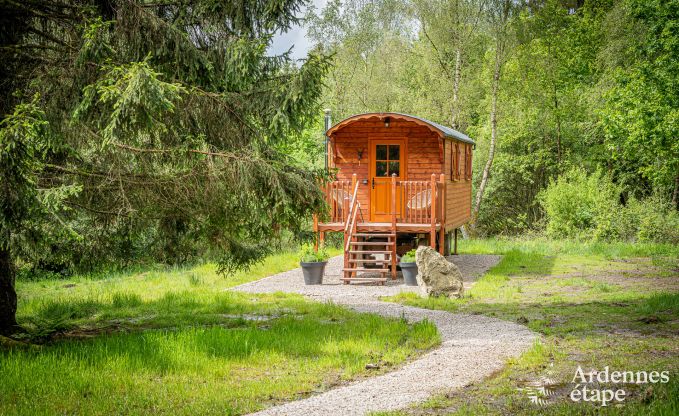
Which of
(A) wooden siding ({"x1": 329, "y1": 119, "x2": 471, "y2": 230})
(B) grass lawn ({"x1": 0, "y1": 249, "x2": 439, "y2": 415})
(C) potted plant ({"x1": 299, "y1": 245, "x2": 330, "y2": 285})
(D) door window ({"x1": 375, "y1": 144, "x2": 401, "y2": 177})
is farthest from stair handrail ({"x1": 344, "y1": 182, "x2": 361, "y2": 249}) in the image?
(B) grass lawn ({"x1": 0, "y1": 249, "x2": 439, "y2": 415})

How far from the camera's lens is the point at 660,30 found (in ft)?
54.3

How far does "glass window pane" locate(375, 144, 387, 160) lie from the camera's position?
16328mm

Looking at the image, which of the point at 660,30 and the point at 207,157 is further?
the point at 660,30

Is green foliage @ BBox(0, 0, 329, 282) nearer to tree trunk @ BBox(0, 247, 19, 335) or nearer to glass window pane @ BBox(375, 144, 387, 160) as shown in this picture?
tree trunk @ BBox(0, 247, 19, 335)

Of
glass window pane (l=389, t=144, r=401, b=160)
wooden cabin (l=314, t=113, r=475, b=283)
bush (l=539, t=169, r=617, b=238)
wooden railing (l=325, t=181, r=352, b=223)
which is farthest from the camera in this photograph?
bush (l=539, t=169, r=617, b=238)

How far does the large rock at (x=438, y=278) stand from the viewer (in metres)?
11.6

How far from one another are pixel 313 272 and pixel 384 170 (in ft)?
12.5

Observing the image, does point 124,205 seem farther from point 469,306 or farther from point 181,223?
point 469,306

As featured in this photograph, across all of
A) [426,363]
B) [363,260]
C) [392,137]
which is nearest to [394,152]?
[392,137]

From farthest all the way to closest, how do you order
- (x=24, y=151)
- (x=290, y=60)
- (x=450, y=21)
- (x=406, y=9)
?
(x=406, y=9) < (x=450, y=21) < (x=290, y=60) < (x=24, y=151)

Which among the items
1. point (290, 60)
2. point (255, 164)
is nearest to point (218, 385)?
point (255, 164)

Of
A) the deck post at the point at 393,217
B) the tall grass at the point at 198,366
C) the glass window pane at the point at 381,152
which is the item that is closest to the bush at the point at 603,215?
the glass window pane at the point at 381,152

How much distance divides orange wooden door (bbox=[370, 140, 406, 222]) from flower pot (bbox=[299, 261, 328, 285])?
3015 mm

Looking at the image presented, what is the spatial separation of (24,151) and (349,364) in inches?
142
